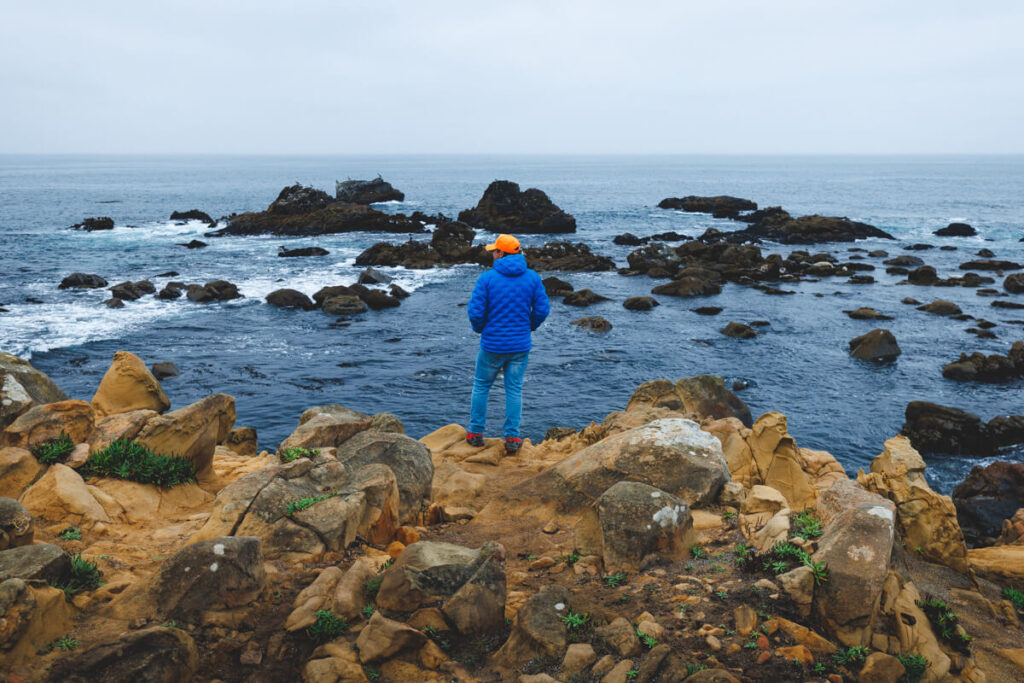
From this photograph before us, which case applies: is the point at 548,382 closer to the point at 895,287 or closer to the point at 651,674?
the point at 651,674

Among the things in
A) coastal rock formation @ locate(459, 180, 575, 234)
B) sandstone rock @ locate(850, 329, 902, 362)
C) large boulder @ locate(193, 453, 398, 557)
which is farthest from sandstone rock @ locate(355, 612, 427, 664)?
coastal rock formation @ locate(459, 180, 575, 234)

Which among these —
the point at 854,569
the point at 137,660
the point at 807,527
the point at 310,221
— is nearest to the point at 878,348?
the point at 807,527

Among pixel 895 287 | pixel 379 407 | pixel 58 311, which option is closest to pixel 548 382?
pixel 379 407

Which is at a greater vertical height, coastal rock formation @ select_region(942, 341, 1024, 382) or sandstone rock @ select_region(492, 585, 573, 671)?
sandstone rock @ select_region(492, 585, 573, 671)

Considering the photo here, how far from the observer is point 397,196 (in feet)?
304

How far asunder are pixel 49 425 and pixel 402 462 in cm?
445

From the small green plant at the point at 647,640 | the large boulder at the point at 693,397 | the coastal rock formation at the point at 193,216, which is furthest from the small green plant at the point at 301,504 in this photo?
the coastal rock formation at the point at 193,216

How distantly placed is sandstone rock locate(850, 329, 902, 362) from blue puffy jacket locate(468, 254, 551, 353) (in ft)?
73.7

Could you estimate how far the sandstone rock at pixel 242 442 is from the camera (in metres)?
13.1

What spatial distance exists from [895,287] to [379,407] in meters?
33.9

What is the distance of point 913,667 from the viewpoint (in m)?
4.82

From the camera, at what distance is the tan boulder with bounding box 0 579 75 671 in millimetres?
4371

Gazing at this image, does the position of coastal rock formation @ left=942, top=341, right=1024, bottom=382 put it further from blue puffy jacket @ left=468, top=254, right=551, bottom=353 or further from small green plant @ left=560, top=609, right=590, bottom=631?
small green plant @ left=560, top=609, right=590, bottom=631

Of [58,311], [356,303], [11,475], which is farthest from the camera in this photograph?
[356,303]
